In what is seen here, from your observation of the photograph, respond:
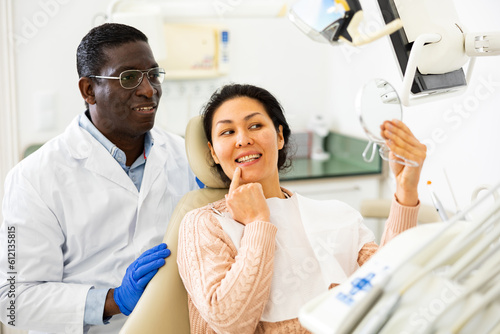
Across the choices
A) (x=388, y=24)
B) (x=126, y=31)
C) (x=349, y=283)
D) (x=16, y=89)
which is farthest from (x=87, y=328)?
(x=16, y=89)

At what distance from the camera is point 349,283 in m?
0.67

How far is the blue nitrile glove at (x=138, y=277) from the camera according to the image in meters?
1.38

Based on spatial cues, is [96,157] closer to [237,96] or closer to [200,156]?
[200,156]

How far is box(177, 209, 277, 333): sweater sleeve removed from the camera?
1.16 m

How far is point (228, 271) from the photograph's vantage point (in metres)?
1.21

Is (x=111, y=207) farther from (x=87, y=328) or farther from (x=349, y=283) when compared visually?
(x=349, y=283)

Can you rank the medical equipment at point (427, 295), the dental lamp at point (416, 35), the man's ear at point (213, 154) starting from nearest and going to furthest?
the medical equipment at point (427, 295) < the dental lamp at point (416, 35) < the man's ear at point (213, 154)

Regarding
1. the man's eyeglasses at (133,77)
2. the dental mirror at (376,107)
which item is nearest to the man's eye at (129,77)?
the man's eyeglasses at (133,77)

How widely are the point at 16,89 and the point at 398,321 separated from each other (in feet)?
8.00

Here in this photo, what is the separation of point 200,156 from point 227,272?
1.54ft

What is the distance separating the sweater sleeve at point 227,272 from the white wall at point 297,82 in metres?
1.21

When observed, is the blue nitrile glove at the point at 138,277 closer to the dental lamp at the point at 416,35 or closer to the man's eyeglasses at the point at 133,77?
the man's eyeglasses at the point at 133,77

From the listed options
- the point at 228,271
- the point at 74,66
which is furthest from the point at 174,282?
the point at 74,66

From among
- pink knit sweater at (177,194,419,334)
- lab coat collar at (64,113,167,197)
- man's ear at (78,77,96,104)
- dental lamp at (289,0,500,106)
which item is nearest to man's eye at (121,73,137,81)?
man's ear at (78,77,96,104)
